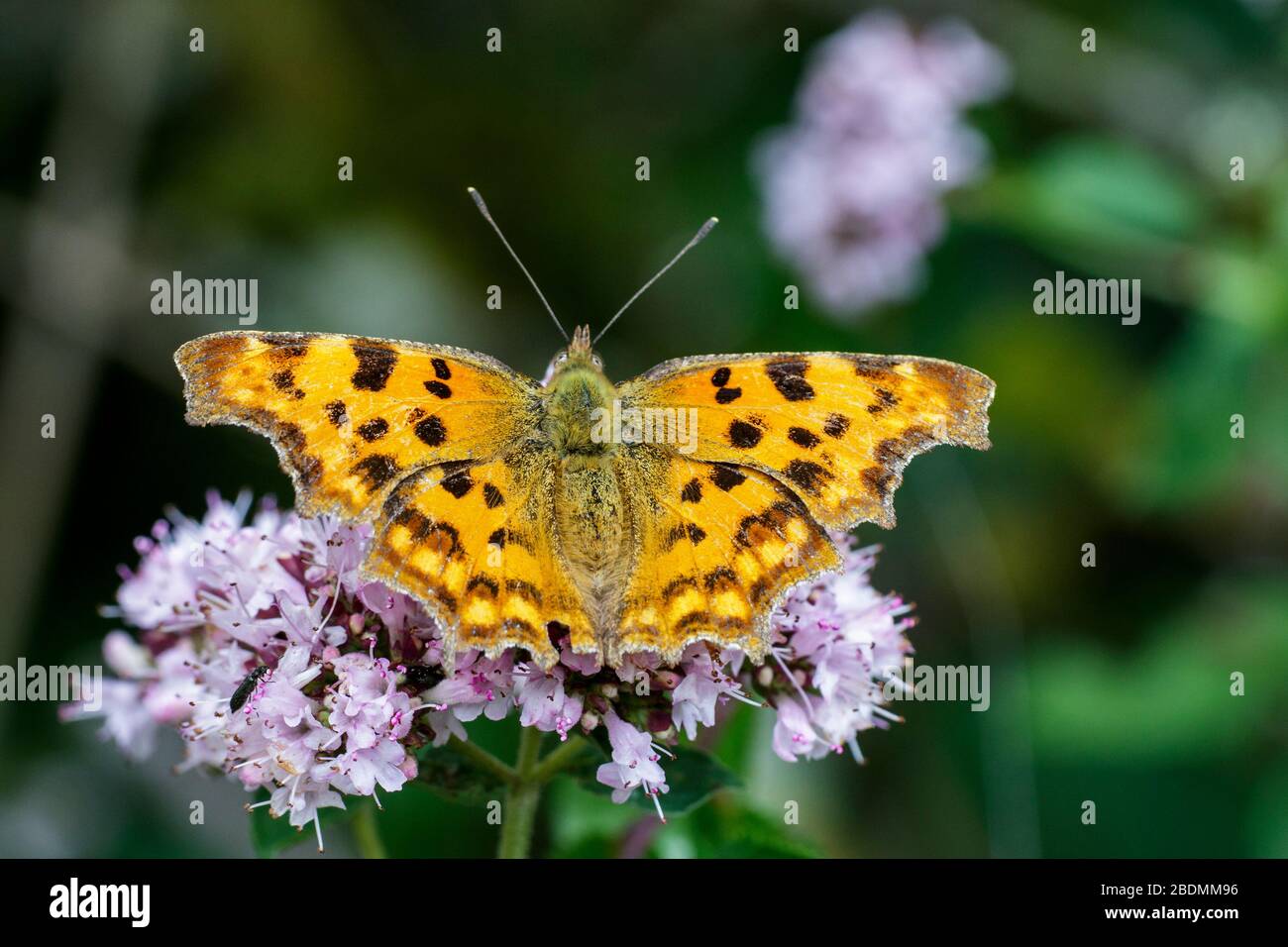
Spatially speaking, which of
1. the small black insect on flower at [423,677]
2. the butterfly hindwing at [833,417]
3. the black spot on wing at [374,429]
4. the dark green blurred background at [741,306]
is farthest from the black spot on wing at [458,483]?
the dark green blurred background at [741,306]

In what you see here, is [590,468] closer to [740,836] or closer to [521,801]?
[521,801]

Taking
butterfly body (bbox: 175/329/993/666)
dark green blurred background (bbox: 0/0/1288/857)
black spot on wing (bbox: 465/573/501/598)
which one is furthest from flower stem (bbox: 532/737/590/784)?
dark green blurred background (bbox: 0/0/1288/857)

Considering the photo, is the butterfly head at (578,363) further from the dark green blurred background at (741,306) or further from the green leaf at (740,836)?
the dark green blurred background at (741,306)

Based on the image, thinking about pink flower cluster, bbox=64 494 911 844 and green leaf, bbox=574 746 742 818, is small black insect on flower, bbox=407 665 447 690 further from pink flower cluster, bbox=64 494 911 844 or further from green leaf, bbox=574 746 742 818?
green leaf, bbox=574 746 742 818

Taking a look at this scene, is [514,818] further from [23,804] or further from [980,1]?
[980,1]

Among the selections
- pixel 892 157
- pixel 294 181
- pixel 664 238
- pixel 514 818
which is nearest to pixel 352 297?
pixel 294 181

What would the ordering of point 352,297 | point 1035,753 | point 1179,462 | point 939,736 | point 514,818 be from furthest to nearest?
point 352,297 < point 939,736 < point 1035,753 < point 1179,462 < point 514,818

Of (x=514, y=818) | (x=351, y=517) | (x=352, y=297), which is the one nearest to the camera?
(x=351, y=517)
